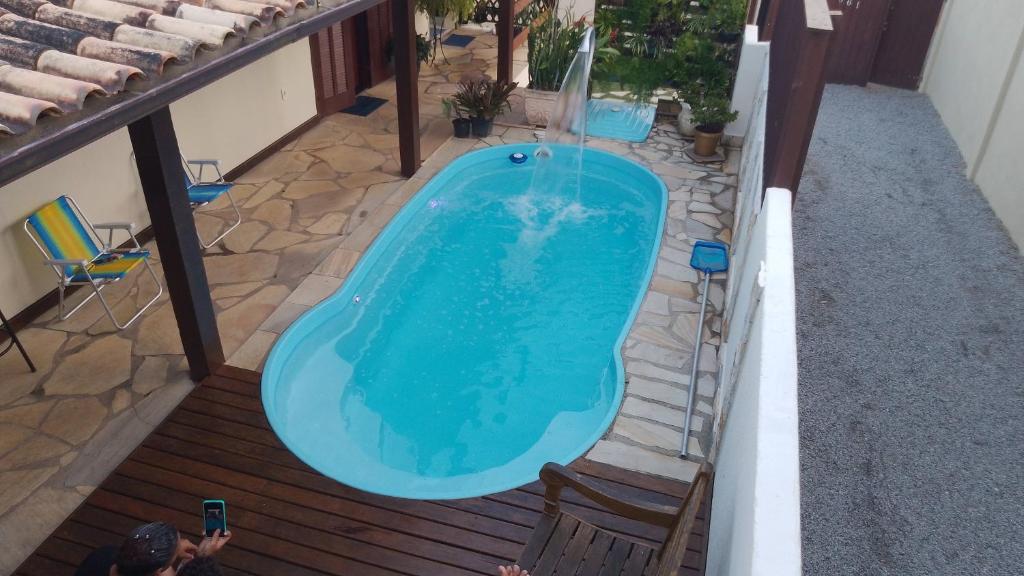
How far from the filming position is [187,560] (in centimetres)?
324

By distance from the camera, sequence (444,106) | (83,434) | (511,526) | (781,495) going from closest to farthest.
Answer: (781,495) < (511,526) < (83,434) < (444,106)

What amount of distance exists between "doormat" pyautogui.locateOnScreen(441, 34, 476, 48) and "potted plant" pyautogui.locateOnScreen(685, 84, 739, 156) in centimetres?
579

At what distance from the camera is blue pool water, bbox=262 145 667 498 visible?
5742mm

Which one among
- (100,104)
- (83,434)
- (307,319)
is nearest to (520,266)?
(307,319)

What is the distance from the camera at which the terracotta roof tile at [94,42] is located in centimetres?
339

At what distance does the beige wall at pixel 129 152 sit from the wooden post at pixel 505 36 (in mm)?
3037

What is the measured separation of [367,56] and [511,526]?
29.3 feet

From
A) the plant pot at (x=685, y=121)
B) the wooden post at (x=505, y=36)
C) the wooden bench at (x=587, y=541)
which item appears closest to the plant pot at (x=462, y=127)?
the wooden post at (x=505, y=36)

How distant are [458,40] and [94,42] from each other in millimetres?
11200

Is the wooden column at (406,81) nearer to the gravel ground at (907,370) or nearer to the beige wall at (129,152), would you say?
the beige wall at (129,152)

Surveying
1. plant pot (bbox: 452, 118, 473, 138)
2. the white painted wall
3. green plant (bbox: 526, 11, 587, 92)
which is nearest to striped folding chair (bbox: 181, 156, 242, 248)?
plant pot (bbox: 452, 118, 473, 138)

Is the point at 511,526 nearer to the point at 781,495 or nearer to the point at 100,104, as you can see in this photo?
the point at 781,495

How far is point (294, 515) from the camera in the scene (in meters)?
4.66

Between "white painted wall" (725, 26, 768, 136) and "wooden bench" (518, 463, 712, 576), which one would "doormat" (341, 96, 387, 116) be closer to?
"white painted wall" (725, 26, 768, 136)
